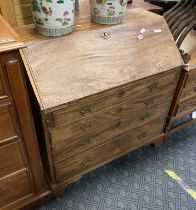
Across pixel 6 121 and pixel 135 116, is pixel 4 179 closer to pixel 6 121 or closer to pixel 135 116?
pixel 6 121

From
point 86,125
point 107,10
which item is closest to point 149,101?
point 86,125

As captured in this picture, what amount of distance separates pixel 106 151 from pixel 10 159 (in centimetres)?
60

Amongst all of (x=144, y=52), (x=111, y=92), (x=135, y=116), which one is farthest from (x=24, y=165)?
(x=144, y=52)

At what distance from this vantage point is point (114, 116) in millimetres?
1233

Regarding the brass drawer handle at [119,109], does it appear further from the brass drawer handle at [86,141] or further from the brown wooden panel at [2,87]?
the brown wooden panel at [2,87]

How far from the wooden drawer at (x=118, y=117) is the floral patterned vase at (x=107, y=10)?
449 mm

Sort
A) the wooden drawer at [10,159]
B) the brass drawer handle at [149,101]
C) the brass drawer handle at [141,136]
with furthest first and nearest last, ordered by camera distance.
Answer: the brass drawer handle at [141,136], the brass drawer handle at [149,101], the wooden drawer at [10,159]

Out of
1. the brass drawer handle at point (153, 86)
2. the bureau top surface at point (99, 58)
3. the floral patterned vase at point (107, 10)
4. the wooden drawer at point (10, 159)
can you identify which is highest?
the floral patterned vase at point (107, 10)

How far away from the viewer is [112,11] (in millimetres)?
1112

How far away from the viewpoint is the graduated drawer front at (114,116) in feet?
3.55

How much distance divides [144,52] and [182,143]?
93cm

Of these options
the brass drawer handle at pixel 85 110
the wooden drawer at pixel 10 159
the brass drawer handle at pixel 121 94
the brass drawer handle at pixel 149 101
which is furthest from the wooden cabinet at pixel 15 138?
the brass drawer handle at pixel 149 101

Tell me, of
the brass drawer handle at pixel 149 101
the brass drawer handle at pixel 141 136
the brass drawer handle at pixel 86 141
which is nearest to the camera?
the brass drawer handle at pixel 86 141

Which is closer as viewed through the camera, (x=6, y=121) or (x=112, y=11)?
(x=6, y=121)
